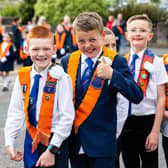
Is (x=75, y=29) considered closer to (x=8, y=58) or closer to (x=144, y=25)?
(x=144, y=25)

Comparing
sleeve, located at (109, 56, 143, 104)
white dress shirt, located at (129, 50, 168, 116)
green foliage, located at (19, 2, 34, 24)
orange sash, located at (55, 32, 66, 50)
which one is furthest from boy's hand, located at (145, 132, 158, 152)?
green foliage, located at (19, 2, 34, 24)

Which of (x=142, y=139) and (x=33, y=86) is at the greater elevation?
(x=33, y=86)

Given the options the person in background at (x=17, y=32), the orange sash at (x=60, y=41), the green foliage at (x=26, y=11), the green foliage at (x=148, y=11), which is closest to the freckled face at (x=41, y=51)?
the orange sash at (x=60, y=41)

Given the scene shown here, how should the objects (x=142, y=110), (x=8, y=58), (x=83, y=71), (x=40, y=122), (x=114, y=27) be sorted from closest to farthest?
(x=40, y=122)
(x=83, y=71)
(x=142, y=110)
(x=8, y=58)
(x=114, y=27)

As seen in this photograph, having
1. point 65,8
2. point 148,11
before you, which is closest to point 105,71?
point 148,11

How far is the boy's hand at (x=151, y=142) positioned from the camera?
345 centimetres

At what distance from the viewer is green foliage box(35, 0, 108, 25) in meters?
29.4

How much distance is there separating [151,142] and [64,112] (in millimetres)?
1057

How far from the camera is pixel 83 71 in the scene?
9.73 feet

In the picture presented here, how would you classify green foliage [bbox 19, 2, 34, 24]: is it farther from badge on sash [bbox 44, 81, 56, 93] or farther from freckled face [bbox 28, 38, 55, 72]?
badge on sash [bbox 44, 81, 56, 93]

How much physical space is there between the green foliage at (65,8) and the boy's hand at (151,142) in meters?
26.2

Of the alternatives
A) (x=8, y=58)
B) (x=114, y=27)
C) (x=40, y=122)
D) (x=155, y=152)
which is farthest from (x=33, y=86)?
(x=114, y=27)

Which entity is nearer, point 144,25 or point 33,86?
point 33,86

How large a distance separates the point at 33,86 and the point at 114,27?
17021 mm
